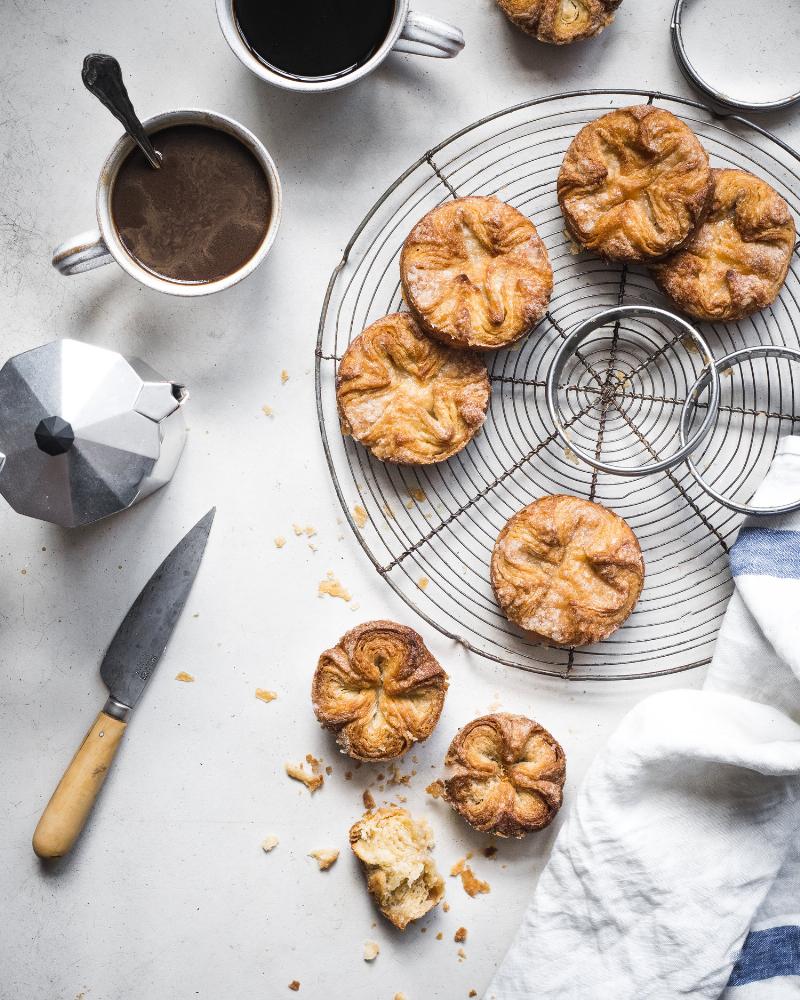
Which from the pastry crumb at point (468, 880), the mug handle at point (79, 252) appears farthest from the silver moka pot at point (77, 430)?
the pastry crumb at point (468, 880)

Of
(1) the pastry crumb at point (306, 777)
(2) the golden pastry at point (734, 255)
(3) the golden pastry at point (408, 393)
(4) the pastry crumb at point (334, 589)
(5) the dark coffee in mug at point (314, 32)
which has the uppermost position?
(5) the dark coffee in mug at point (314, 32)

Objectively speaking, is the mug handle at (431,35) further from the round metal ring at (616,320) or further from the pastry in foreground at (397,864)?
the pastry in foreground at (397,864)

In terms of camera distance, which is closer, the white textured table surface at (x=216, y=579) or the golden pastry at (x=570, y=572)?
the golden pastry at (x=570, y=572)

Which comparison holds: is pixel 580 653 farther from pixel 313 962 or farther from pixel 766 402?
pixel 313 962

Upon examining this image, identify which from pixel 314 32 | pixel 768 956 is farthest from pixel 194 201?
pixel 768 956

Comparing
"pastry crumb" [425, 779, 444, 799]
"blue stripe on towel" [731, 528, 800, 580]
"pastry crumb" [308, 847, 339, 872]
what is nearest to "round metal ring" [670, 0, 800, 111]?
"blue stripe on towel" [731, 528, 800, 580]

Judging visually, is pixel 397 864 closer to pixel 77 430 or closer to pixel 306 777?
pixel 306 777

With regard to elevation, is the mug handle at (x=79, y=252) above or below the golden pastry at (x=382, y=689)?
above
